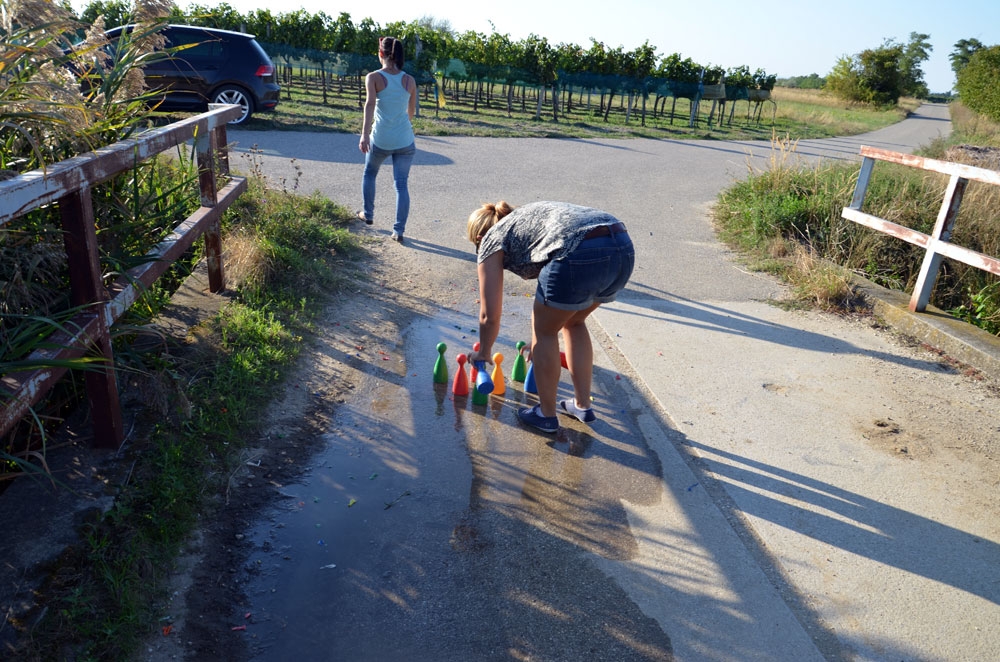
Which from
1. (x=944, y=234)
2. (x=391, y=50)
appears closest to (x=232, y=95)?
(x=391, y=50)

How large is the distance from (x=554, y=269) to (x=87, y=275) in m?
2.11

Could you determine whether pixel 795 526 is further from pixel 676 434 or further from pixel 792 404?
pixel 792 404

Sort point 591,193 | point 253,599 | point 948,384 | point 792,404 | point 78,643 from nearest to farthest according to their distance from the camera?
point 78,643, point 253,599, point 792,404, point 948,384, point 591,193

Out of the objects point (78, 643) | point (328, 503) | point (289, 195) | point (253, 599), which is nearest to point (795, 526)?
point (328, 503)

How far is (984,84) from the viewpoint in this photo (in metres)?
28.7

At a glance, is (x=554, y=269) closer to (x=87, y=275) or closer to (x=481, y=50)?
(x=87, y=275)

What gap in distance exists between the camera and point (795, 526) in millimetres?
3506

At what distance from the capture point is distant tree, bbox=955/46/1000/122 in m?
24.7

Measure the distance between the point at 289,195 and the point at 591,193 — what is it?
5.15m

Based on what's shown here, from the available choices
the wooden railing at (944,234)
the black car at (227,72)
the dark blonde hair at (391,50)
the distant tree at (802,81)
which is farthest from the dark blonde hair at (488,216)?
the distant tree at (802,81)

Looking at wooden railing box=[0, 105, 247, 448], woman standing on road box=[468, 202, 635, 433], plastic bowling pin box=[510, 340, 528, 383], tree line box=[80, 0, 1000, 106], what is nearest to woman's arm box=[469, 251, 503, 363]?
woman standing on road box=[468, 202, 635, 433]

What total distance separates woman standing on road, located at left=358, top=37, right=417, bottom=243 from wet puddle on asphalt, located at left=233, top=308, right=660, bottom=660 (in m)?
3.18

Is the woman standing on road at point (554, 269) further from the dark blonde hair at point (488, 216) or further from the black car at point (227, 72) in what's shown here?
the black car at point (227, 72)

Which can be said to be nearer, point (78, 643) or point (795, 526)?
point (78, 643)
